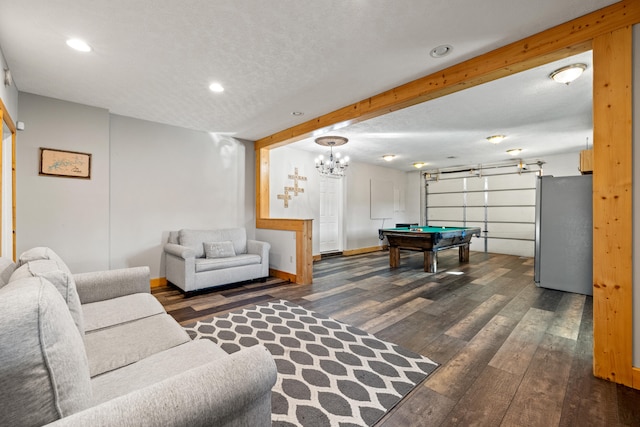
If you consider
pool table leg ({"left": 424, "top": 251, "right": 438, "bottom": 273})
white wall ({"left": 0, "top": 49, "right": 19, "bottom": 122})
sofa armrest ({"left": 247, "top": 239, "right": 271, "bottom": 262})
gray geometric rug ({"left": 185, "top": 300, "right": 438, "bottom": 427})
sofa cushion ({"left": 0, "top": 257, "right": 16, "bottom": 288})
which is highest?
white wall ({"left": 0, "top": 49, "right": 19, "bottom": 122})

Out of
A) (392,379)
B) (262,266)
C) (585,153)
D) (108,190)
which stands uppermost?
(585,153)

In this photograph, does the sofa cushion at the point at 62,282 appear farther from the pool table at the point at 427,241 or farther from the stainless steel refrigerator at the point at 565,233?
the stainless steel refrigerator at the point at 565,233

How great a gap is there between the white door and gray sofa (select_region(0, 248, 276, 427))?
5.81 m

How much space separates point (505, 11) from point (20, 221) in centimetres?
526

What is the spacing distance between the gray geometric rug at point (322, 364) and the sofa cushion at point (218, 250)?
134 centimetres

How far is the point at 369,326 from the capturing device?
2844mm

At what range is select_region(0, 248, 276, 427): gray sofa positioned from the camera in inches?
27.5

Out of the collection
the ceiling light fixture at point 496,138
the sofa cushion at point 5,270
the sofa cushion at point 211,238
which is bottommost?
the sofa cushion at point 211,238

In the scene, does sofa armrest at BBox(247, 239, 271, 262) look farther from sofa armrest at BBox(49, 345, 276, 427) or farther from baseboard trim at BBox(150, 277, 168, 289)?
sofa armrest at BBox(49, 345, 276, 427)

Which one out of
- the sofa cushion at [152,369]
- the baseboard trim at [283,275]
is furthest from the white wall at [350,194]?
the sofa cushion at [152,369]

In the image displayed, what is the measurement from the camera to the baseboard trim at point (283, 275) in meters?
4.59

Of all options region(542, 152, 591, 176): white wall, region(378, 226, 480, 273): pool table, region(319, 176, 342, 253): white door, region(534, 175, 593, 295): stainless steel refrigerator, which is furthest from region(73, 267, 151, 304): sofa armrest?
region(542, 152, 591, 176): white wall

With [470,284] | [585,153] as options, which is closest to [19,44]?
[470,284]

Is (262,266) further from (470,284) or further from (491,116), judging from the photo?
(491,116)
